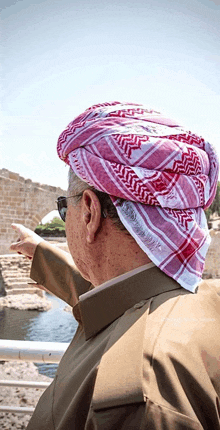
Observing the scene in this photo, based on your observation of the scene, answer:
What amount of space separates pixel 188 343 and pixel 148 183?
356 millimetres

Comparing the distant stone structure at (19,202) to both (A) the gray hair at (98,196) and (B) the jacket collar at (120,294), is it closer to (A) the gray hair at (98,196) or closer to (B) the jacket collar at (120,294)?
(A) the gray hair at (98,196)

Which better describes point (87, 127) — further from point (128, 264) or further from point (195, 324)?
point (195, 324)

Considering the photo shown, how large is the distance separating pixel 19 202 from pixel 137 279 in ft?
48.3

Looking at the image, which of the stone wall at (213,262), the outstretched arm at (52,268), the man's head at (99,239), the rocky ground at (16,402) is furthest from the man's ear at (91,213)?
the stone wall at (213,262)

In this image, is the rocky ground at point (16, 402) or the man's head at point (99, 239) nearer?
the man's head at point (99, 239)

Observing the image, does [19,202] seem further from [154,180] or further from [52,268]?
[154,180]

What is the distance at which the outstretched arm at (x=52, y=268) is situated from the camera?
142 centimetres

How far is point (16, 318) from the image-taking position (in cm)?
1192

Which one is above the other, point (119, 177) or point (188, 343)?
point (119, 177)

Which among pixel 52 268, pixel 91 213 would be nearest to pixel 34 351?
pixel 52 268

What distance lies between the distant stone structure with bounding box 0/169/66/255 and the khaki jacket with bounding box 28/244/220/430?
1417 centimetres

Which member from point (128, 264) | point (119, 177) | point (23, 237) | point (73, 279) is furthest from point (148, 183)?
point (23, 237)

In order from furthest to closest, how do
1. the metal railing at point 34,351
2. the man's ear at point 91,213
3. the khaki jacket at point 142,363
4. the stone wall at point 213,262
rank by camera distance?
the stone wall at point 213,262
the metal railing at point 34,351
the man's ear at point 91,213
the khaki jacket at point 142,363

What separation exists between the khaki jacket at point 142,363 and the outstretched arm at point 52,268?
0.54 metres
